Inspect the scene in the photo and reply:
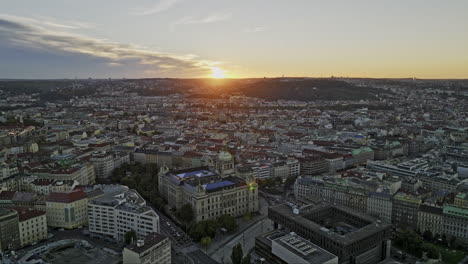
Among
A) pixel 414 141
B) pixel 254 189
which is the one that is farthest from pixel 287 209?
pixel 414 141

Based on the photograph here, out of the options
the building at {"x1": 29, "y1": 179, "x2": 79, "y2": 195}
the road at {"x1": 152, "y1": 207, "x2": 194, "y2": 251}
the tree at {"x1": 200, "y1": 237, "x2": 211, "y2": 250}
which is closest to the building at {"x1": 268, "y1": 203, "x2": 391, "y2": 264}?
the tree at {"x1": 200, "y1": 237, "x2": 211, "y2": 250}

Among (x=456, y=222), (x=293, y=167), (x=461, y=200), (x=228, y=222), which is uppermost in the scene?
(x=461, y=200)

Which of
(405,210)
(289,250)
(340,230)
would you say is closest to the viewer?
(289,250)

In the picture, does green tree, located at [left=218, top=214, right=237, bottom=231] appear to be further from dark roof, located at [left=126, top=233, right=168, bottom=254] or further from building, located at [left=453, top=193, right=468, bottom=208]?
building, located at [left=453, top=193, right=468, bottom=208]

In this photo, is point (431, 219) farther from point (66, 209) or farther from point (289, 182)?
point (66, 209)

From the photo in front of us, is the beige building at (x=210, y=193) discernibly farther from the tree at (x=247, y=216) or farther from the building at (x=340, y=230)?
the building at (x=340, y=230)

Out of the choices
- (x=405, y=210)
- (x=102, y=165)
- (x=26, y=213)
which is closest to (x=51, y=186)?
(x=26, y=213)
